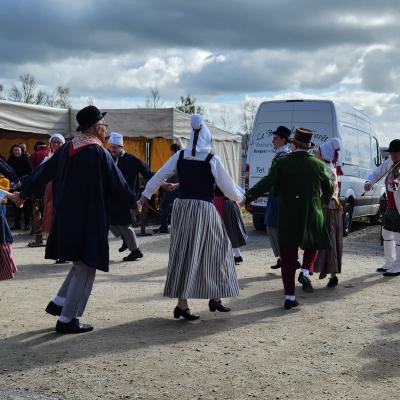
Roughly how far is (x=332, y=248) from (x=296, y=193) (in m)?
1.29

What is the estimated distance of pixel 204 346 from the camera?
5168 mm

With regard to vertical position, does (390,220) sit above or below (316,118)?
below

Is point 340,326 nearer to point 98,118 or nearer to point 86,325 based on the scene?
point 86,325

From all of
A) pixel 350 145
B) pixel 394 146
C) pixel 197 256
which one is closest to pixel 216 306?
pixel 197 256

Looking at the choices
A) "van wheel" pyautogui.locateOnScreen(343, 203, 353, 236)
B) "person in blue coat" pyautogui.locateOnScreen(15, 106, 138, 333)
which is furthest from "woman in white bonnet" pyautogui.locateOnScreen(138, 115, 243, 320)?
"van wheel" pyautogui.locateOnScreen(343, 203, 353, 236)

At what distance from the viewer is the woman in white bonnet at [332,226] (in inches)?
301

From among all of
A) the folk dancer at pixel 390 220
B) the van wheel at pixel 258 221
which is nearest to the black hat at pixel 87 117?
the folk dancer at pixel 390 220

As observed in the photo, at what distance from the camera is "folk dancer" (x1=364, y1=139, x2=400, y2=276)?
28.1 feet

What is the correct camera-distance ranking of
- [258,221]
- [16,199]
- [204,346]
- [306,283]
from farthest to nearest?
[258,221] < [306,283] < [16,199] < [204,346]

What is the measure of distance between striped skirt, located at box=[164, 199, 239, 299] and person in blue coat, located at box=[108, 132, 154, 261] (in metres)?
3.25

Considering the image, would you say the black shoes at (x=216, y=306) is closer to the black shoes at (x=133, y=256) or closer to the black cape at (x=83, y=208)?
the black cape at (x=83, y=208)

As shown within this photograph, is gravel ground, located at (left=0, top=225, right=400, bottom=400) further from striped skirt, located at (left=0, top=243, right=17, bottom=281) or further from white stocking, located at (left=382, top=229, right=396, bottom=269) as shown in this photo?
white stocking, located at (left=382, top=229, right=396, bottom=269)

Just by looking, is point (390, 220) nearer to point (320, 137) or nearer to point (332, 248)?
point (332, 248)

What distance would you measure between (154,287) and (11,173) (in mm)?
2166
